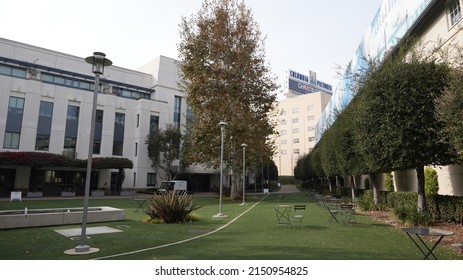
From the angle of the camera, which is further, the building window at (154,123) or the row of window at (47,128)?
the building window at (154,123)

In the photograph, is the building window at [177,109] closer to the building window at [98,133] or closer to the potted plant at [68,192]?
the building window at [98,133]

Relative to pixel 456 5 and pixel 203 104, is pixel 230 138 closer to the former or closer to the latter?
pixel 203 104

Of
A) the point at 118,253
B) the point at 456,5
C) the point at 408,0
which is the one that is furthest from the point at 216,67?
the point at 118,253

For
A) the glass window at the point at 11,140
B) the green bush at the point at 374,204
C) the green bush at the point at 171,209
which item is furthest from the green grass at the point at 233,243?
the glass window at the point at 11,140

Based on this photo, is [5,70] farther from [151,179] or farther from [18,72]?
[151,179]

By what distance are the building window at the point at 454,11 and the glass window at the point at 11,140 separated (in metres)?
39.9

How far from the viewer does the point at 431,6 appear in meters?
15.3

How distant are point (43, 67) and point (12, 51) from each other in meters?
3.63

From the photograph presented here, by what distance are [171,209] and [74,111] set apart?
3215cm

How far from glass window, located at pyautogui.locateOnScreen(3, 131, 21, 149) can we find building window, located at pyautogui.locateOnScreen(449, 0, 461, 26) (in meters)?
39.9

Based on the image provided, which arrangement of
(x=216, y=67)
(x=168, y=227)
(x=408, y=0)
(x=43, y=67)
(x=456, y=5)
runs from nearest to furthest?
(x=168, y=227)
(x=456, y=5)
(x=408, y=0)
(x=216, y=67)
(x=43, y=67)

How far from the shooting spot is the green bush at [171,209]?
13562 mm

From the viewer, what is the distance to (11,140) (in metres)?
35.2

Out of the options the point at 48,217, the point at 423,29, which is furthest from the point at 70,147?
the point at 423,29
